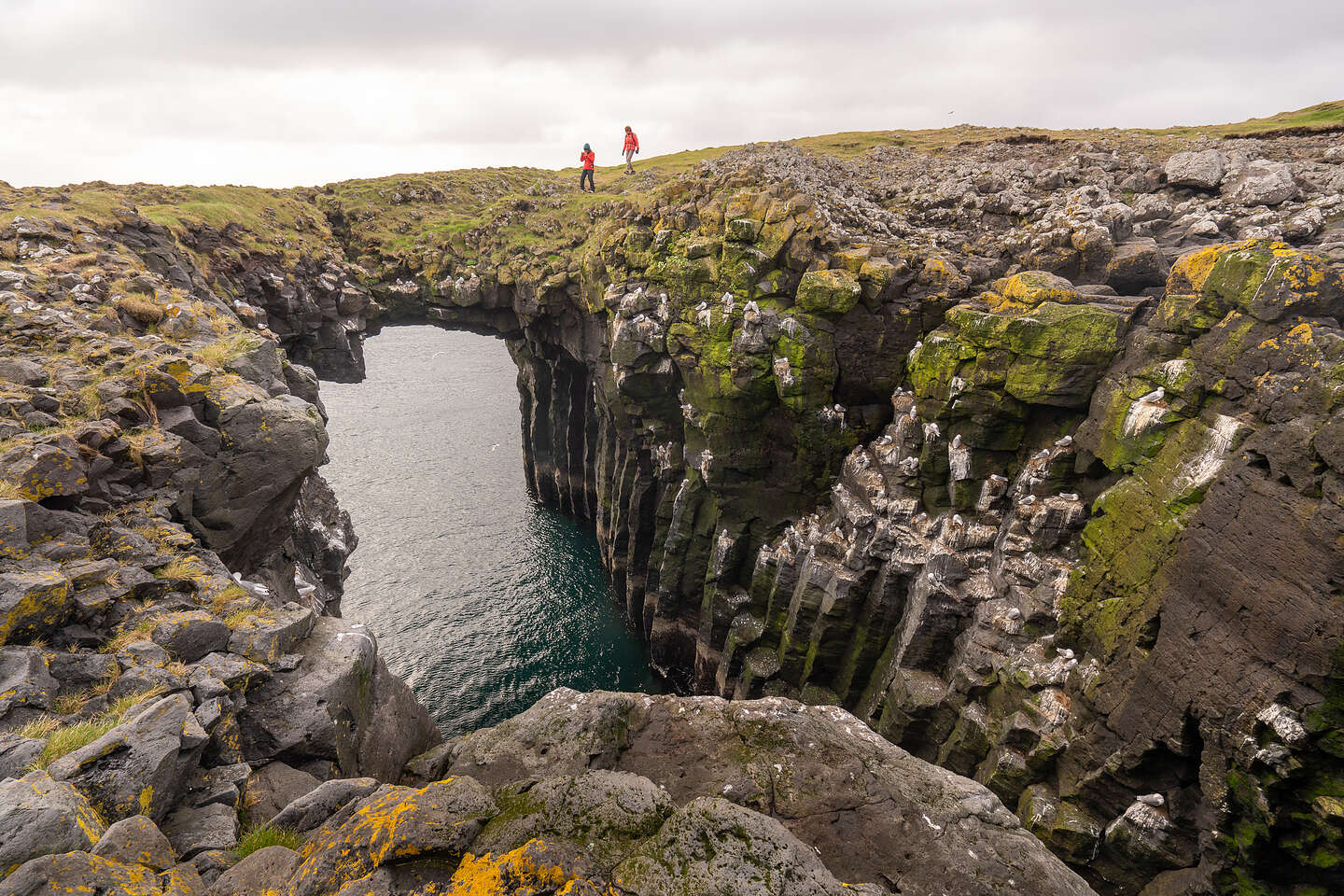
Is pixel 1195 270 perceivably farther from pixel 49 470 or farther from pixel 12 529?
pixel 49 470

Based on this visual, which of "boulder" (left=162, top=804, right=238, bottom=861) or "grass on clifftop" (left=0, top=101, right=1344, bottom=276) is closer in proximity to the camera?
"boulder" (left=162, top=804, right=238, bottom=861)

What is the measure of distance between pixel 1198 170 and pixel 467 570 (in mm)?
52563

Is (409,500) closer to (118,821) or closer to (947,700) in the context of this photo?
(947,700)

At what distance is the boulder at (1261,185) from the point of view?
25.1 metres

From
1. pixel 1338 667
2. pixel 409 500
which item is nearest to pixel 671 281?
pixel 1338 667

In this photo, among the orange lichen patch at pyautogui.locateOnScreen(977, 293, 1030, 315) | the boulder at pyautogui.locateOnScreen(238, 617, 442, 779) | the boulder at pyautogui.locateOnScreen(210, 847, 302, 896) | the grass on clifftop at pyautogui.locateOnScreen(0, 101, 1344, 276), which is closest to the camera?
the boulder at pyautogui.locateOnScreen(210, 847, 302, 896)

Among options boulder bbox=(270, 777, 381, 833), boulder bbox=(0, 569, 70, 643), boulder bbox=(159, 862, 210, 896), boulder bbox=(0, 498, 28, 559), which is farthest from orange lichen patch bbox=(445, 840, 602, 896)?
boulder bbox=(0, 498, 28, 559)

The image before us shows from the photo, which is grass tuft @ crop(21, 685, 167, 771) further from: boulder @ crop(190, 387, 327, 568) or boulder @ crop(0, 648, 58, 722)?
boulder @ crop(190, 387, 327, 568)

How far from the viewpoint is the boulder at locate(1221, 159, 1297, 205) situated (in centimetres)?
2511

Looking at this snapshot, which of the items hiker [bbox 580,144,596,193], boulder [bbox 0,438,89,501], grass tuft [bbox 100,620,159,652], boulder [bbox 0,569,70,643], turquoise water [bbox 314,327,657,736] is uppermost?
hiker [bbox 580,144,596,193]

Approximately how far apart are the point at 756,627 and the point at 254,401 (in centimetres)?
2649

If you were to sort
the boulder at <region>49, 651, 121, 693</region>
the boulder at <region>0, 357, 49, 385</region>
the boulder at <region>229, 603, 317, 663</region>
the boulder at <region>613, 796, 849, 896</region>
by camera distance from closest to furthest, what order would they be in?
1. the boulder at <region>613, 796, 849, 896</region>
2. the boulder at <region>49, 651, 121, 693</region>
3. the boulder at <region>229, 603, 317, 663</region>
4. the boulder at <region>0, 357, 49, 385</region>

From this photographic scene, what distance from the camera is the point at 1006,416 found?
24062 mm

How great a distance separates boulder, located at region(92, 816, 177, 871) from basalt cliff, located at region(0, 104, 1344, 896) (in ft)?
0.15
